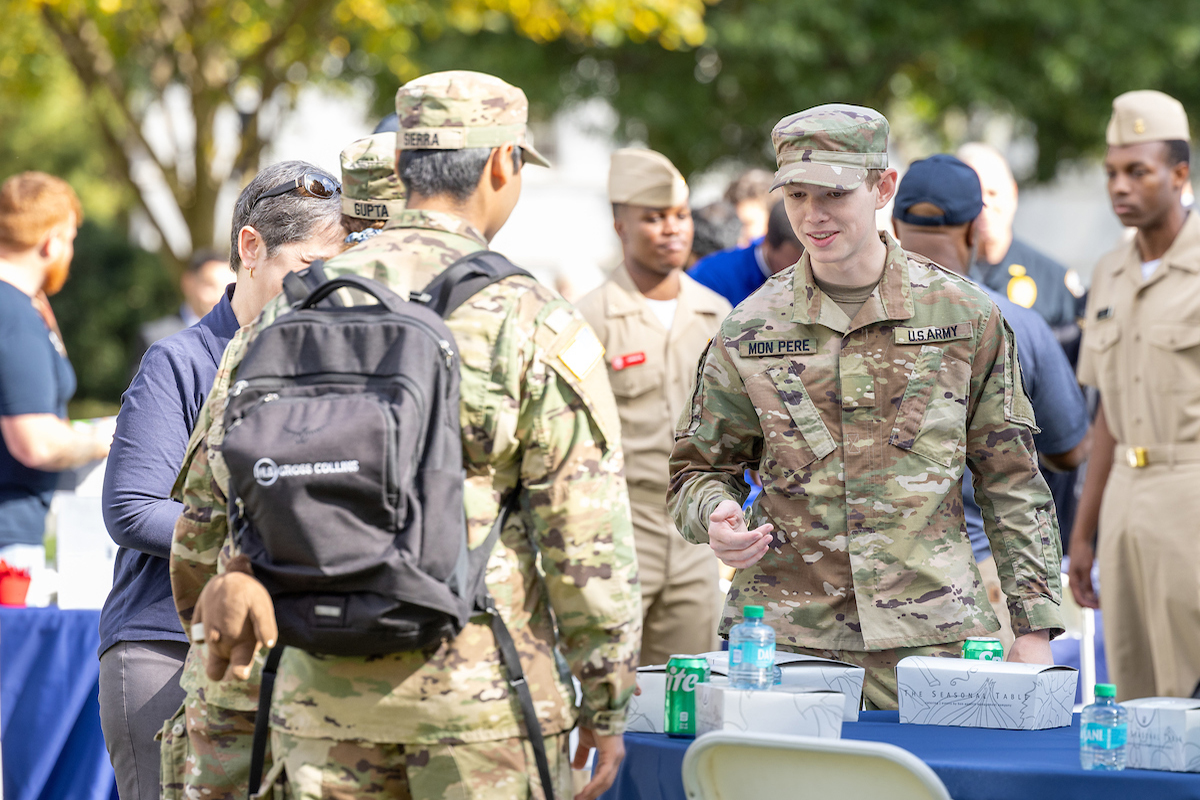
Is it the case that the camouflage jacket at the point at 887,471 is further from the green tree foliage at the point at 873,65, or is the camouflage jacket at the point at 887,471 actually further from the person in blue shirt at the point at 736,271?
the green tree foliage at the point at 873,65

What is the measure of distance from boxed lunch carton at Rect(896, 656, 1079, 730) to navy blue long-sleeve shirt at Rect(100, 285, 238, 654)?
1585mm

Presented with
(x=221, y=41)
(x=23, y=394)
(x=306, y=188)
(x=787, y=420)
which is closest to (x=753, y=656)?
(x=787, y=420)

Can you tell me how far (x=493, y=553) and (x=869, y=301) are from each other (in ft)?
4.39

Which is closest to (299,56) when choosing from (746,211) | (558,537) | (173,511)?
(746,211)

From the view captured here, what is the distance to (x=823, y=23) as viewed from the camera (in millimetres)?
14617

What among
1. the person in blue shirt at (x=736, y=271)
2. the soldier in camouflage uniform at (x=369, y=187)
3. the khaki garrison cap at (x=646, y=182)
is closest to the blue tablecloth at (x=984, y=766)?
the soldier in camouflage uniform at (x=369, y=187)

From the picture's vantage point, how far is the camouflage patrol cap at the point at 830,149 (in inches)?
127

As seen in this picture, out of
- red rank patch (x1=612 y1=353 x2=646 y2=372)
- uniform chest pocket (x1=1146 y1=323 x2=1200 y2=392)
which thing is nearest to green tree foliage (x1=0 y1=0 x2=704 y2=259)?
red rank patch (x1=612 y1=353 x2=646 y2=372)

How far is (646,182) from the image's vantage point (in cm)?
580

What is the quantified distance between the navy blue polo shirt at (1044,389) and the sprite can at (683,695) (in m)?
1.68

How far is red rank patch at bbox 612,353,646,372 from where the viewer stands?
5574mm

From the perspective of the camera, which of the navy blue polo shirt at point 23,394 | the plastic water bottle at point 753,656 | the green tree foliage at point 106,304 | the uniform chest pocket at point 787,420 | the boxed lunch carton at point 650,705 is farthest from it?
the green tree foliage at point 106,304

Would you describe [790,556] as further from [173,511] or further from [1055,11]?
[1055,11]

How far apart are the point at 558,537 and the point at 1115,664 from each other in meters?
3.72
